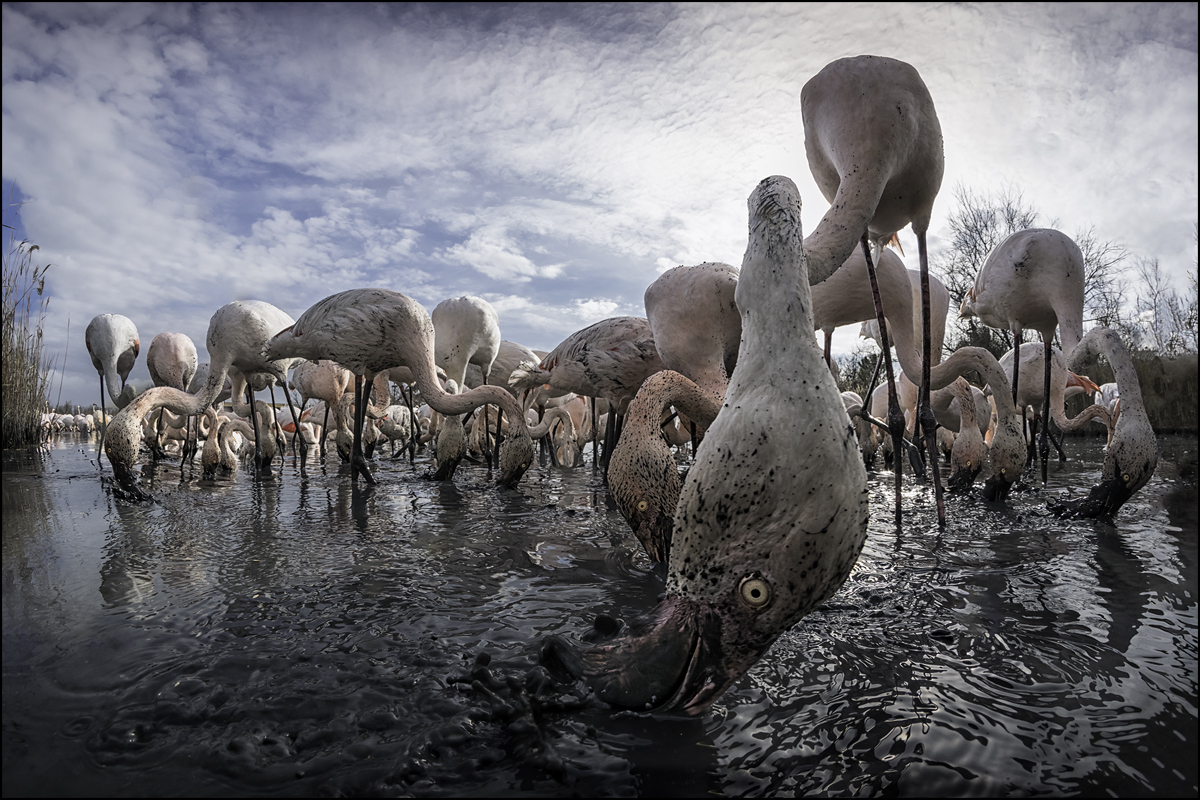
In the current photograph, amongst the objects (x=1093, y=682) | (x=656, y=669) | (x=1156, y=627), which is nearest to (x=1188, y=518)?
(x=1156, y=627)

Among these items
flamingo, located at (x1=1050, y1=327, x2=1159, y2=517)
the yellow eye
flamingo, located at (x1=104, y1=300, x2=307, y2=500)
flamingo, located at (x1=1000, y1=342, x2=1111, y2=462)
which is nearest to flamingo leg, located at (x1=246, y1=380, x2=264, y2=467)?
flamingo, located at (x1=104, y1=300, x2=307, y2=500)

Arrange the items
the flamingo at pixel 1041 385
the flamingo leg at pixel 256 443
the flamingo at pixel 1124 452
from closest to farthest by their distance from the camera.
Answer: the flamingo at pixel 1124 452, the flamingo at pixel 1041 385, the flamingo leg at pixel 256 443

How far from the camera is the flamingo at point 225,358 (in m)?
6.30

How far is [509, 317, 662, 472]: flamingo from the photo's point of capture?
506cm

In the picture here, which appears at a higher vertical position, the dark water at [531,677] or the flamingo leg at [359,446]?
the flamingo leg at [359,446]

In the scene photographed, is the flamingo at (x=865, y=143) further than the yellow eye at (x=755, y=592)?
Yes

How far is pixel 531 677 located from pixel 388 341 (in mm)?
5603

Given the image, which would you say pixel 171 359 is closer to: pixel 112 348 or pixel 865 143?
pixel 112 348

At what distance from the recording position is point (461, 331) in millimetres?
9625

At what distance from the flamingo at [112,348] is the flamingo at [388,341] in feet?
22.9

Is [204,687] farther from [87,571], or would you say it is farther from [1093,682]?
[1093,682]

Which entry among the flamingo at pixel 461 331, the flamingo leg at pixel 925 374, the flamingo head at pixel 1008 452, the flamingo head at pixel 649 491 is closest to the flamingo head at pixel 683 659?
the flamingo head at pixel 649 491

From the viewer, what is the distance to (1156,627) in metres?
2.18

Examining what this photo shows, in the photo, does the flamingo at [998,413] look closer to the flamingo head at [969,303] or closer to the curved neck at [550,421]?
the flamingo head at [969,303]
